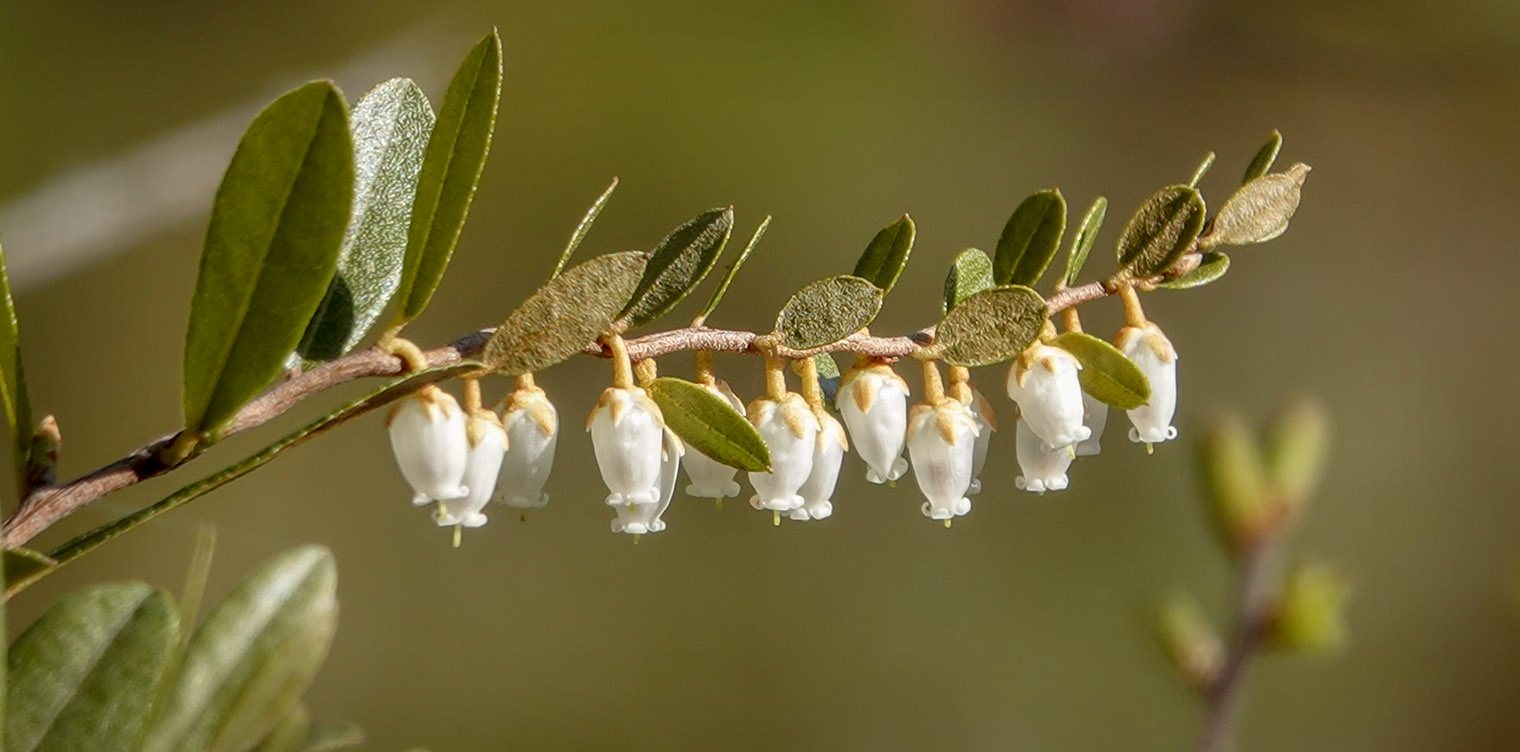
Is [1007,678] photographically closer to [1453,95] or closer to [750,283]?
[750,283]

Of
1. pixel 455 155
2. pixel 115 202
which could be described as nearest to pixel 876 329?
pixel 115 202

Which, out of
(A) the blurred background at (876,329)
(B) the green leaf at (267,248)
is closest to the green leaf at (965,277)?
(B) the green leaf at (267,248)

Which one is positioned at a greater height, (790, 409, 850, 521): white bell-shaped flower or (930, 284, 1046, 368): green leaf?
(930, 284, 1046, 368): green leaf

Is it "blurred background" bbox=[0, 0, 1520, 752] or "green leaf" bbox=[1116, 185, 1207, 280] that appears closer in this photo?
"green leaf" bbox=[1116, 185, 1207, 280]

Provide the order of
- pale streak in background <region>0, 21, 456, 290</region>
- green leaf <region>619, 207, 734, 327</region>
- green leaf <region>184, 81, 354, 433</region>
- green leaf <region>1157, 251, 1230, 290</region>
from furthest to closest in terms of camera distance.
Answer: pale streak in background <region>0, 21, 456, 290</region> < green leaf <region>1157, 251, 1230, 290</region> < green leaf <region>619, 207, 734, 327</region> < green leaf <region>184, 81, 354, 433</region>

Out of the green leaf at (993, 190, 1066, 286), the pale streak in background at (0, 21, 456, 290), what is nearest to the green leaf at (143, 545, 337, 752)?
the green leaf at (993, 190, 1066, 286)

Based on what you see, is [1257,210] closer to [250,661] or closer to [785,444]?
[785,444]

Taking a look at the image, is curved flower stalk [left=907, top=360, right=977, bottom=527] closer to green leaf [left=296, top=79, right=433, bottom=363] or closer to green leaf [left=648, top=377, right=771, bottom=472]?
green leaf [left=648, top=377, right=771, bottom=472]
